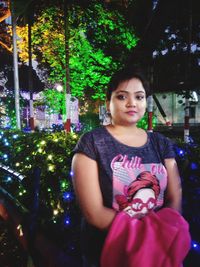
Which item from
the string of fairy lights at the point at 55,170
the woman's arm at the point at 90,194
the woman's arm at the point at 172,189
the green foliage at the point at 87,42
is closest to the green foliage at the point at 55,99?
the green foliage at the point at 87,42

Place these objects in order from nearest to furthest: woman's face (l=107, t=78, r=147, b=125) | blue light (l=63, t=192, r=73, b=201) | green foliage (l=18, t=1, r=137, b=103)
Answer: woman's face (l=107, t=78, r=147, b=125) < blue light (l=63, t=192, r=73, b=201) < green foliage (l=18, t=1, r=137, b=103)

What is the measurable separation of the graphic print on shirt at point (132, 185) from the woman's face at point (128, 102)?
236 mm

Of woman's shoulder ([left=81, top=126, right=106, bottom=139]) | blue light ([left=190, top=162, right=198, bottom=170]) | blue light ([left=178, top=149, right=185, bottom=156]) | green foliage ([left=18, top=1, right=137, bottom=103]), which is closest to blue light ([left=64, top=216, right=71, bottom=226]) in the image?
blue light ([left=178, top=149, right=185, bottom=156])


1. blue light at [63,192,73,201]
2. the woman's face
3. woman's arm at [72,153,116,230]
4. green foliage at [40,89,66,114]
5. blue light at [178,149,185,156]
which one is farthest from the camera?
green foliage at [40,89,66,114]

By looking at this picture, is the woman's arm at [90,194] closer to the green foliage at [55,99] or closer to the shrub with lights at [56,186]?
the shrub with lights at [56,186]

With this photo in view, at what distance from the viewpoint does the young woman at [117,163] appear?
4.90 ft

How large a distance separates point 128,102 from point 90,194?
0.57 m

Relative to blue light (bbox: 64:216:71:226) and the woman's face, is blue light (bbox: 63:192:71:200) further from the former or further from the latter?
the woman's face

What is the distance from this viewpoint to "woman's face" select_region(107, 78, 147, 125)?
5.49ft

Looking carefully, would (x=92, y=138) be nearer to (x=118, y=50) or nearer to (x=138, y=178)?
(x=138, y=178)

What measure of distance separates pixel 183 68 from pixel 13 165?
271 inches

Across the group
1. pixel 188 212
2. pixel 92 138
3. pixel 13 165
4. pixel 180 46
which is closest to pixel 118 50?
pixel 180 46

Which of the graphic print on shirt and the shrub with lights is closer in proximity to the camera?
the graphic print on shirt

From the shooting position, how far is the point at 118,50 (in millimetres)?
11844
